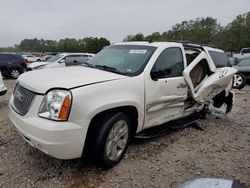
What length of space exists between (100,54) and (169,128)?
1887mm

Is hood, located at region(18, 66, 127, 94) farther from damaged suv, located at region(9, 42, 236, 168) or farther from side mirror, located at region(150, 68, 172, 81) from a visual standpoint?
side mirror, located at region(150, 68, 172, 81)

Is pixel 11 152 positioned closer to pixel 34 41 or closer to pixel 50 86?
pixel 50 86

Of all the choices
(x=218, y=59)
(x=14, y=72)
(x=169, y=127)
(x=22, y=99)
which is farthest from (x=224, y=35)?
(x=22, y=99)

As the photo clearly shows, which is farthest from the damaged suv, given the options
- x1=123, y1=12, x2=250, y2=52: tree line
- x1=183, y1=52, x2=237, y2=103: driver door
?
x1=123, y1=12, x2=250, y2=52: tree line

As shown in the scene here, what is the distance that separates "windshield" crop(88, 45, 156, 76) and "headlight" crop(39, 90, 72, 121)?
1.10m

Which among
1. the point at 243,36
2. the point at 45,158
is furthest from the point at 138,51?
the point at 243,36

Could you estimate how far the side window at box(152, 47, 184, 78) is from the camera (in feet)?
12.7

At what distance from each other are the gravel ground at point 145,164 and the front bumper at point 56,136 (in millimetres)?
473

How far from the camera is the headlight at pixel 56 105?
2740 mm

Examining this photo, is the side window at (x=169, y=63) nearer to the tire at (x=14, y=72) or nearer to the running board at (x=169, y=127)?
the running board at (x=169, y=127)

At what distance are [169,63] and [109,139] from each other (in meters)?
1.74

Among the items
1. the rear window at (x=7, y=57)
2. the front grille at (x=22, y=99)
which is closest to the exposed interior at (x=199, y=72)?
the front grille at (x=22, y=99)

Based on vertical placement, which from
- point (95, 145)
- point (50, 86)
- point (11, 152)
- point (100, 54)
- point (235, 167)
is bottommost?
point (235, 167)

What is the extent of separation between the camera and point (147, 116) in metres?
3.74
